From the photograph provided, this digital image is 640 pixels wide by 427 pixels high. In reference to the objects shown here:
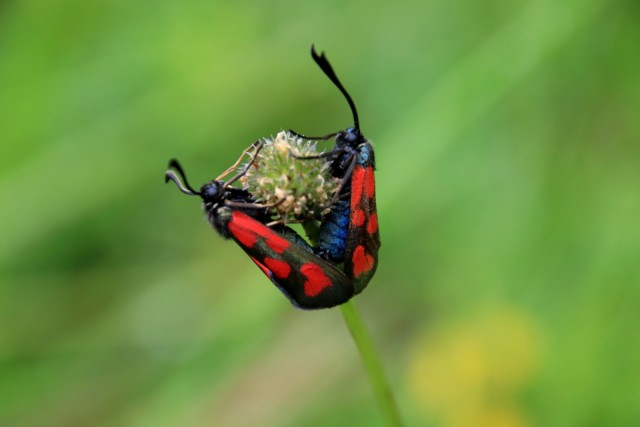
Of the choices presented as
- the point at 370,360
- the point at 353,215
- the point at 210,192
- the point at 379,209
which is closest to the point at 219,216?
the point at 210,192

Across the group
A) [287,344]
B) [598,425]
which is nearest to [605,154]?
[598,425]

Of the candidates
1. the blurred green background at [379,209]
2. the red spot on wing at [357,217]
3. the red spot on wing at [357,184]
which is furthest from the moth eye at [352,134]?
the blurred green background at [379,209]

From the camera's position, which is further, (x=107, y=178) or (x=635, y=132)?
(x=107, y=178)

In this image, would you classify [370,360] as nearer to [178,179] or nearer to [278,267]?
[278,267]

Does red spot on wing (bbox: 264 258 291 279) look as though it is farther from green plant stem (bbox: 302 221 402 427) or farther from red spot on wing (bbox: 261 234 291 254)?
green plant stem (bbox: 302 221 402 427)

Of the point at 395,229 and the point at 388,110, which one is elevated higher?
the point at 388,110

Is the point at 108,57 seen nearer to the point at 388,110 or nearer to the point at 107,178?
the point at 107,178

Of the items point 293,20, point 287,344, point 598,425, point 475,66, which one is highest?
point 293,20

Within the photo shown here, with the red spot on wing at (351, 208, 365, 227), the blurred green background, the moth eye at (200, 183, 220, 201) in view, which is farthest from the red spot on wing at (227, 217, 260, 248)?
the blurred green background
